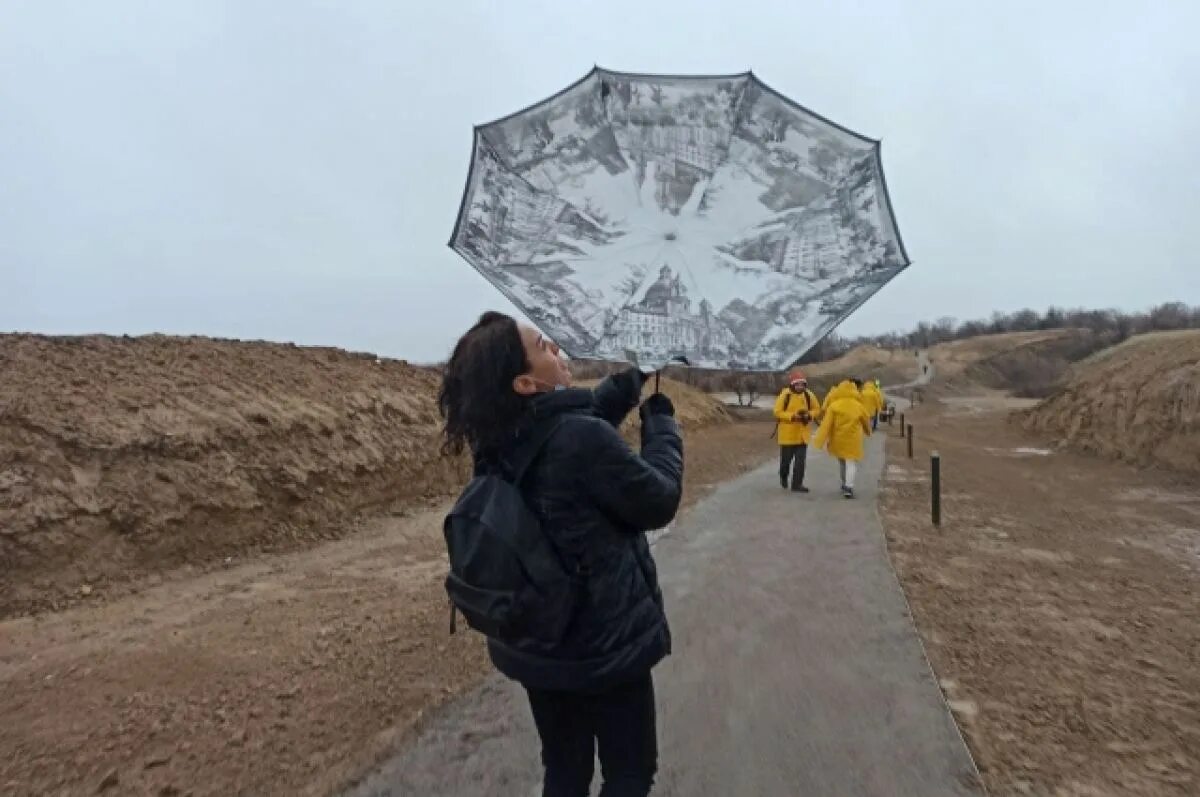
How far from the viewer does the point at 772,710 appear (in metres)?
3.99

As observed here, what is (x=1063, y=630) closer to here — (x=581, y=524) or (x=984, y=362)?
(x=581, y=524)

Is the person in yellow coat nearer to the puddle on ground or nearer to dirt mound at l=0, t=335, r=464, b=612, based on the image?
dirt mound at l=0, t=335, r=464, b=612

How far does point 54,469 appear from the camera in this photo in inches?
255

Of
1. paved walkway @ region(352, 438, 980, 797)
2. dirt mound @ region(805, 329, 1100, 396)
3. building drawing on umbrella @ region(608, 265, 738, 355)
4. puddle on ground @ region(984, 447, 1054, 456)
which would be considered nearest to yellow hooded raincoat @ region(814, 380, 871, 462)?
paved walkway @ region(352, 438, 980, 797)

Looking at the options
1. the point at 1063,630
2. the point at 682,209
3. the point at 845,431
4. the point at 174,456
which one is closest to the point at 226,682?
the point at 682,209

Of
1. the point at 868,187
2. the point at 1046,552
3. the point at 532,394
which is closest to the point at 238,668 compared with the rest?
the point at 532,394

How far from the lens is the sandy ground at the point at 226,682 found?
3518 millimetres

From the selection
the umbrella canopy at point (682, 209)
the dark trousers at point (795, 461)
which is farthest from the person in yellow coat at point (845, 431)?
the umbrella canopy at point (682, 209)

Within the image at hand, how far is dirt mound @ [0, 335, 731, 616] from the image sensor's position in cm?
621

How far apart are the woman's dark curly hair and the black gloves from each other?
517 millimetres

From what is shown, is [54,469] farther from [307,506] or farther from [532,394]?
[532,394]

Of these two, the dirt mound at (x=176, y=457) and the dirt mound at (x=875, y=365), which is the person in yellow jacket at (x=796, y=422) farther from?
the dirt mound at (x=875, y=365)

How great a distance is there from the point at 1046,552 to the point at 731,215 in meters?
6.83

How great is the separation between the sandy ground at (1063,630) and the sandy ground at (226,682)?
287cm
